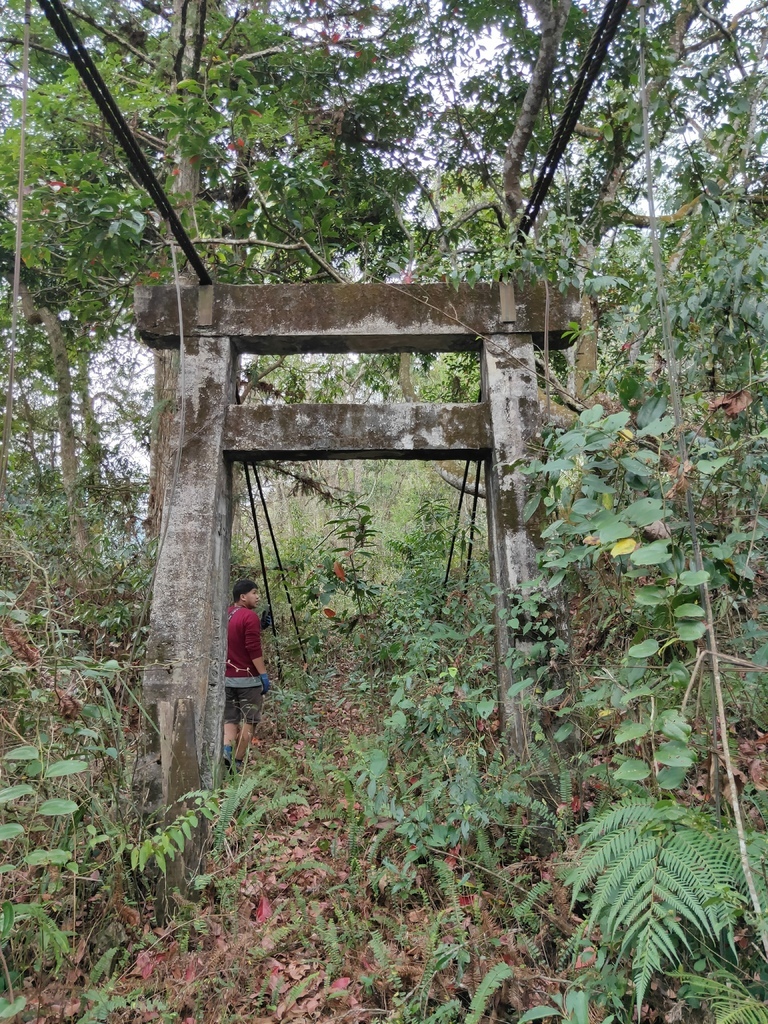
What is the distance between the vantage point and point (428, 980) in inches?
95.6

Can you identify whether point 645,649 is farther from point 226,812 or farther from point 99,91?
point 99,91

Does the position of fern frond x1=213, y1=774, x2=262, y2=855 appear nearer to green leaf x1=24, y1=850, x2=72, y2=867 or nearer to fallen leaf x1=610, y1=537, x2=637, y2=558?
green leaf x1=24, y1=850, x2=72, y2=867

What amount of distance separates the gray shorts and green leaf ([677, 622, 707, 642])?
139 inches

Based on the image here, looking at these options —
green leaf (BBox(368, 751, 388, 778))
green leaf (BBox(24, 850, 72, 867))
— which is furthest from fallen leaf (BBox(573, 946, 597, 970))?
green leaf (BBox(24, 850, 72, 867))

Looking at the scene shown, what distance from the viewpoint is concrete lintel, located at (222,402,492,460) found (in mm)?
3684

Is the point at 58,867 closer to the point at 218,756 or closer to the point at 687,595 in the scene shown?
the point at 218,756

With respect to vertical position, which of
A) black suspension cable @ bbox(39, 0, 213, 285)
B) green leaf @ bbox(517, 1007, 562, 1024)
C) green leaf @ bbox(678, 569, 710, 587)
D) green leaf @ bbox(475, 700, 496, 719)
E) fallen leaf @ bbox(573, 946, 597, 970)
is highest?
black suspension cable @ bbox(39, 0, 213, 285)

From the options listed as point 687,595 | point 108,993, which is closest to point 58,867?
point 108,993

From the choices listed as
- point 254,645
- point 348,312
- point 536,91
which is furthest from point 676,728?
point 536,91

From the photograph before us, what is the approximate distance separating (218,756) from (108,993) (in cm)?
124

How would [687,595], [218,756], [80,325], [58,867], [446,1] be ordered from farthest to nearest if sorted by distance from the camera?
[80,325]
[446,1]
[218,756]
[58,867]
[687,595]

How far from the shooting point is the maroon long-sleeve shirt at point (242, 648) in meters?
4.85

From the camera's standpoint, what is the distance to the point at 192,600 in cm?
349

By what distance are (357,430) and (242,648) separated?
2086 millimetres
